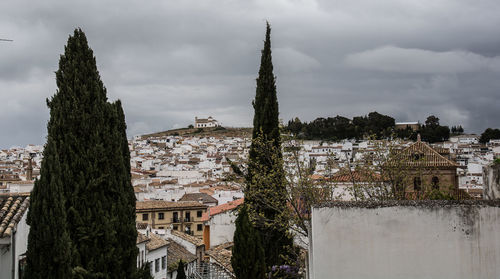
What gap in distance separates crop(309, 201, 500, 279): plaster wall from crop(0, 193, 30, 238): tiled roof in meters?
7.85

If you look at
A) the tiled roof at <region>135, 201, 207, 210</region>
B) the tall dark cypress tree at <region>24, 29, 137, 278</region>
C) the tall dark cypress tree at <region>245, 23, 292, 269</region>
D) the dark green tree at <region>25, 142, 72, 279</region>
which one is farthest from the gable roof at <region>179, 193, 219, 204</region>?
the dark green tree at <region>25, 142, 72, 279</region>

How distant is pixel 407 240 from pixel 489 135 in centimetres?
14572

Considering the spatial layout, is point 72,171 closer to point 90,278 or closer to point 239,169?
point 90,278

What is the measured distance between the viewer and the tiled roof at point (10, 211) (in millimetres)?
11727

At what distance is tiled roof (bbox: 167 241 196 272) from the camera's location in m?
34.1

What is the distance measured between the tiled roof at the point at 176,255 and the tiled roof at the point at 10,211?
20.6m

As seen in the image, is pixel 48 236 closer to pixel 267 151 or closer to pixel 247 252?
pixel 247 252

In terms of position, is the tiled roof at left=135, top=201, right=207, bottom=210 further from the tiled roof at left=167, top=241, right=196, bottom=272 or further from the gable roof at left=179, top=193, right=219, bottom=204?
the tiled roof at left=167, top=241, right=196, bottom=272

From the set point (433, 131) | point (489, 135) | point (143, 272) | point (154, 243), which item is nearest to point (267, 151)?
point (143, 272)

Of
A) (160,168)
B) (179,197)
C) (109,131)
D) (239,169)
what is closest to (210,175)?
(160,168)

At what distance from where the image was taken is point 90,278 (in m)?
12.1

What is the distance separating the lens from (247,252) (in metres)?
18.9

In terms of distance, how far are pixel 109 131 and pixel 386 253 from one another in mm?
8258

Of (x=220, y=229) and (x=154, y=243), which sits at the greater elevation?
(x=154, y=243)
